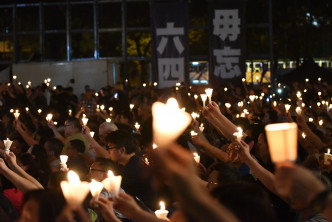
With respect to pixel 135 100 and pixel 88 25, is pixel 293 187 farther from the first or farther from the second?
pixel 88 25

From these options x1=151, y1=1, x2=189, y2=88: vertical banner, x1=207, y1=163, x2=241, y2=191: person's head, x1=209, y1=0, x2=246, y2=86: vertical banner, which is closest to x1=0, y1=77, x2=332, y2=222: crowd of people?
x1=207, y1=163, x2=241, y2=191: person's head

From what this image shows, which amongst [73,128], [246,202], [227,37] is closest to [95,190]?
[246,202]

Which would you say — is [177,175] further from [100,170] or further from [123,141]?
[123,141]

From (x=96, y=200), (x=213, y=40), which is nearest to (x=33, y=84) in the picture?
(x=213, y=40)

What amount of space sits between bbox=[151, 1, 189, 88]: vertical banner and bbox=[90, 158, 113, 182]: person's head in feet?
63.7

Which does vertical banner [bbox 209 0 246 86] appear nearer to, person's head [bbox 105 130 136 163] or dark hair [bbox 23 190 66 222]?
person's head [bbox 105 130 136 163]

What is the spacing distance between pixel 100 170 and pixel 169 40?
20.0 m

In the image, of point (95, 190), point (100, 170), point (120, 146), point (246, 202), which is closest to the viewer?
point (246, 202)

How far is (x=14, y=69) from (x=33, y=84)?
1.08 m

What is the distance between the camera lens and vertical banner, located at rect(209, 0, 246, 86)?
2566 centimetres

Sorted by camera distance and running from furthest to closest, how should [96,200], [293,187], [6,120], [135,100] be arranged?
1. [135,100]
2. [6,120]
3. [96,200]
4. [293,187]

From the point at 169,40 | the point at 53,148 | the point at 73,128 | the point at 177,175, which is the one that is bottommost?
the point at 53,148

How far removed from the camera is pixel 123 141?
22.0 ft

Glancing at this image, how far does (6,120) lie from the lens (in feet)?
46.2
